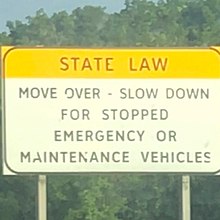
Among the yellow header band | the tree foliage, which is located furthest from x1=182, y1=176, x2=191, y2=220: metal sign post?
the tree foliage

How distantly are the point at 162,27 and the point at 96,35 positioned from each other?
10261 millimetres

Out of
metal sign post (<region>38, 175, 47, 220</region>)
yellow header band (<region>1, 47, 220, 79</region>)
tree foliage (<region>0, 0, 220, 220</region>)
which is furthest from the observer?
tree foliage (<region>0, 0, 220, 220</region>)

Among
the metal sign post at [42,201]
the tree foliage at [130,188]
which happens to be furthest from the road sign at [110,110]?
the tree foliage at [130,188]

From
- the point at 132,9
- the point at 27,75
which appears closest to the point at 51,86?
the point at 27,75

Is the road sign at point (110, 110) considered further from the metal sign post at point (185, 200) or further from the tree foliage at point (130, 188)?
the tree foliage at point (130, 188)

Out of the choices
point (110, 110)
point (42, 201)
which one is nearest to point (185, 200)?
point (110, 110)

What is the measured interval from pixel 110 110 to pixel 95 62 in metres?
0.39

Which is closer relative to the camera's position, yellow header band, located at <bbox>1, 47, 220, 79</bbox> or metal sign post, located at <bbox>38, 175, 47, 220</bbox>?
metal sign post, located at <bbox>38, 175, 47, 220</bbox>

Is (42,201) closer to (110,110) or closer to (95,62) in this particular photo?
(110,110)

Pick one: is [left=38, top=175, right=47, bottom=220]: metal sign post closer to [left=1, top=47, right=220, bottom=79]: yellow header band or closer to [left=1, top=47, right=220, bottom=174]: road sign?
[left=1, top=47, right=220, bottom=174]: road sign

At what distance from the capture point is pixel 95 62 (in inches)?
321

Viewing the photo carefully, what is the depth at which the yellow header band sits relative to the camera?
26.7 feet

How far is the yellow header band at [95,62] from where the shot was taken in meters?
8.14

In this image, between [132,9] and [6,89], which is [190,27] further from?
[6,89]
